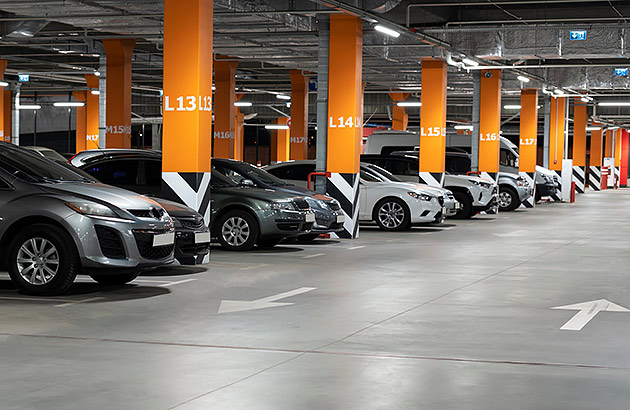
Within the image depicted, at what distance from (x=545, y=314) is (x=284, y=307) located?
2247mm

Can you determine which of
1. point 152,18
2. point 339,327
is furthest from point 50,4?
point 339,327

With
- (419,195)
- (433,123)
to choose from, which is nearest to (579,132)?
(433,123)

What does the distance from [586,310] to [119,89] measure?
18.2m

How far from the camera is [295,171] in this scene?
18234 mm

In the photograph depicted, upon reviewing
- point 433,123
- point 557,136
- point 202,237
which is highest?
point 557,136

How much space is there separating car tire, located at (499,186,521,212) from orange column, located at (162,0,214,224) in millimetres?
16742

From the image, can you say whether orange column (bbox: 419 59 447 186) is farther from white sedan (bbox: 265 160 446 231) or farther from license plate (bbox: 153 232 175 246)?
license plate (bbox: 153 232 175 246)

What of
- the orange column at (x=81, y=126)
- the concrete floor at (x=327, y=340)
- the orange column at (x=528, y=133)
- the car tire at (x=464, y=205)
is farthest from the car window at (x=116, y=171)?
the orange column at (x=81, y=126)

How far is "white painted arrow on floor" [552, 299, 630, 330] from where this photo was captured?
7492mm

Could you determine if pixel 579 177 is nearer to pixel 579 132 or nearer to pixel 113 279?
pixel 579 132

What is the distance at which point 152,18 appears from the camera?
18.3 meters

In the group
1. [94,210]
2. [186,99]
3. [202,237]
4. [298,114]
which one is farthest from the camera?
[298,114]

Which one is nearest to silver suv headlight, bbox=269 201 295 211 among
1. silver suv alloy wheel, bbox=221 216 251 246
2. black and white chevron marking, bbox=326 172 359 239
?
silver suv alloy wheel, bbox=221 216 251 246

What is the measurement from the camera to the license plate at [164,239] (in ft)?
29.0
